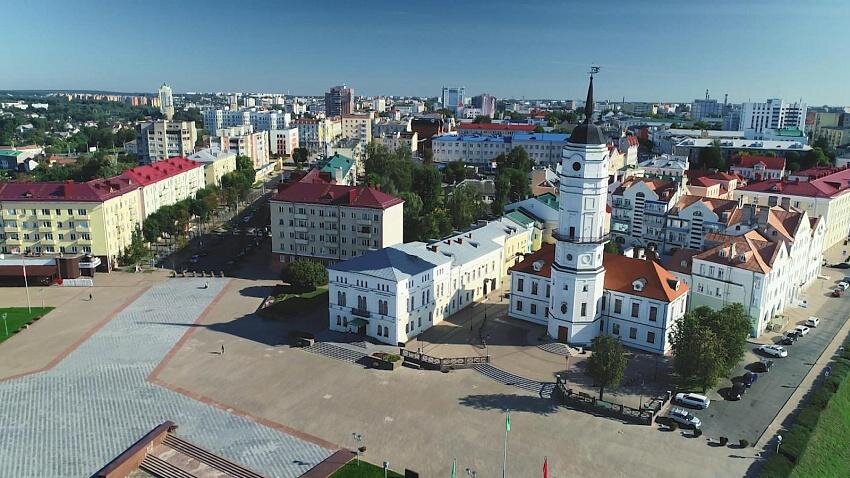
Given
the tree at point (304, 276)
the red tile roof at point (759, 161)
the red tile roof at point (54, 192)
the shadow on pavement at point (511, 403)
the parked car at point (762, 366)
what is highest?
the red tile roof at point (759, 161)

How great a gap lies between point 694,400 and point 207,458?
31051mm

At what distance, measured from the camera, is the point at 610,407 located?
40.4 meters

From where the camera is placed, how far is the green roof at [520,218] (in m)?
74.0

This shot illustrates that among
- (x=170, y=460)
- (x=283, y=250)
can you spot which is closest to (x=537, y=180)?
(x=283, y=250)

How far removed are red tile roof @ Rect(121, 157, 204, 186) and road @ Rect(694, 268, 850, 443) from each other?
75.5 meters

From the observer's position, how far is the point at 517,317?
56500 millimetres

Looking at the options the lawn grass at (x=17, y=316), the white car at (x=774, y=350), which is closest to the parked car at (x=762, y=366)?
the white car at (x=774, y=350)

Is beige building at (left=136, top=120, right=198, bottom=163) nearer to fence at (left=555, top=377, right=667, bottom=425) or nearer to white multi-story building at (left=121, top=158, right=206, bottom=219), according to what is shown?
white multi-story building at (left=121, top=158, right=206, bottom=219)

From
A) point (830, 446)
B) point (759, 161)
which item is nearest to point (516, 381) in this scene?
point (830, 446)

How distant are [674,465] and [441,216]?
54398 mm

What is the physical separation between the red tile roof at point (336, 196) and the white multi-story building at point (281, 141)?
105400mm

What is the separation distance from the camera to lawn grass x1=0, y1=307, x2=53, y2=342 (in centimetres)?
5448

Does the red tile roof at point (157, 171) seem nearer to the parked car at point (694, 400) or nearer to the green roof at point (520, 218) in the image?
the green roof at point (520, 218)

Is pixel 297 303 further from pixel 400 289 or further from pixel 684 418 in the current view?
pixel 684 418
